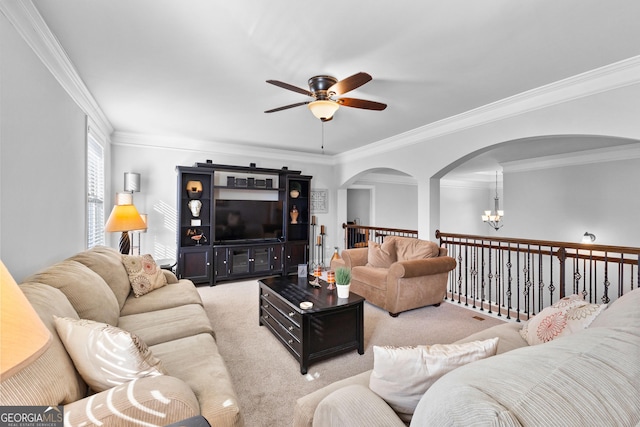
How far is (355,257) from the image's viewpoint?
4.35 meters

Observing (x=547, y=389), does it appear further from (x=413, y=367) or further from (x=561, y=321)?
(x=561, y=321)

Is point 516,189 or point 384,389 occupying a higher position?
point 516,189

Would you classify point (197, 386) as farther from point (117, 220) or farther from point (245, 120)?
point (245, 120)

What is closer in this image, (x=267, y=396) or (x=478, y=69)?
(x=267, y=396)

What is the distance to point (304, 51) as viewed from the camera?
2.30 m

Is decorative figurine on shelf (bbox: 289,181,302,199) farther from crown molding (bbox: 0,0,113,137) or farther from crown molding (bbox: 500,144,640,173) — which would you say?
crown molding (bbox: 500,144,640,173)

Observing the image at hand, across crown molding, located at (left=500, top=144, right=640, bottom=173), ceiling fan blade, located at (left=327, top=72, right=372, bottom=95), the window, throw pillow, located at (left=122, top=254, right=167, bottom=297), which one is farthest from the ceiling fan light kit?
crown molding, located at (left=500, top=144, right=640, bottom=173)

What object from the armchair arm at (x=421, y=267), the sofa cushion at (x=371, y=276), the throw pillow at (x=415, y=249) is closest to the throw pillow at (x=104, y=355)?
the armchair arm at (x=421, y=267)

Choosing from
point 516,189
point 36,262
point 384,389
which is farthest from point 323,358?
point 516,189

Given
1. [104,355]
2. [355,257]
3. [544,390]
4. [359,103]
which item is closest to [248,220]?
[355,257]

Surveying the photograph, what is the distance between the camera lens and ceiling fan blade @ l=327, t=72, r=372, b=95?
2198mm

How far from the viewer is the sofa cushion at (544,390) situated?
58 cm

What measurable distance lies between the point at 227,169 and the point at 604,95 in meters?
4.98

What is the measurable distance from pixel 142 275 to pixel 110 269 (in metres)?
0.40
